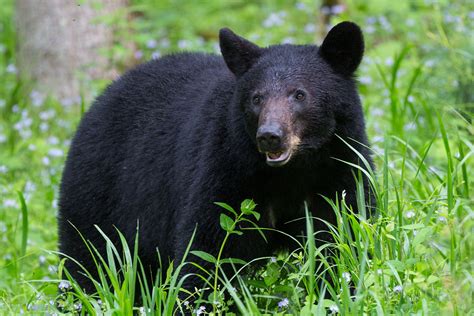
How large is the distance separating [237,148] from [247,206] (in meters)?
0.38

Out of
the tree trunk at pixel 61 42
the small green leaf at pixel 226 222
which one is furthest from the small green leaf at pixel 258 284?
the tree trunk at pixel 61 42

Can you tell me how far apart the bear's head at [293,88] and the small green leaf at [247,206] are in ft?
0.75

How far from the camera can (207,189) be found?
186 inches

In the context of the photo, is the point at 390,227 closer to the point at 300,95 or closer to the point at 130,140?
the point at 300,95

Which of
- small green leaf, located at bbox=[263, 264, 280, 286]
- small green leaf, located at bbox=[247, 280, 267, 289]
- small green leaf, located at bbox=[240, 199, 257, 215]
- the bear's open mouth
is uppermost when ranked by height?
the bear's open mouth

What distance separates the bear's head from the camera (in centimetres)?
440

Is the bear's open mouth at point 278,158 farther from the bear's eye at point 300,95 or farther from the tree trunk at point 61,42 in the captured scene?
the tree trunk at point 61,42

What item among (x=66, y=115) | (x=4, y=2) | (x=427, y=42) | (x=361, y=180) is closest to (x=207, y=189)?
(x=361, y=180)

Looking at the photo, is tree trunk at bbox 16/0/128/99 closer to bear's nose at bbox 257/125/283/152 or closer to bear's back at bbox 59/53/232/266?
bear's back at bbox 59/53/232/266

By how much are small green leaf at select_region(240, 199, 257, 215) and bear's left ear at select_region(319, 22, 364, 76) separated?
81cm

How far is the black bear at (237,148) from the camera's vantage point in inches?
179

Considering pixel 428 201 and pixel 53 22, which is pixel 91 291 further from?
pixel 53 22


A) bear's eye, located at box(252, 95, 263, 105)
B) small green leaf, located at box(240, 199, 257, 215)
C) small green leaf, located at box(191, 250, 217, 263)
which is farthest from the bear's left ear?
small green leaf, located at box(191, 250, 217, 263)

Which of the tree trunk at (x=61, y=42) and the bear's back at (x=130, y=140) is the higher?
the tree trunk at (x=61, y=42)
